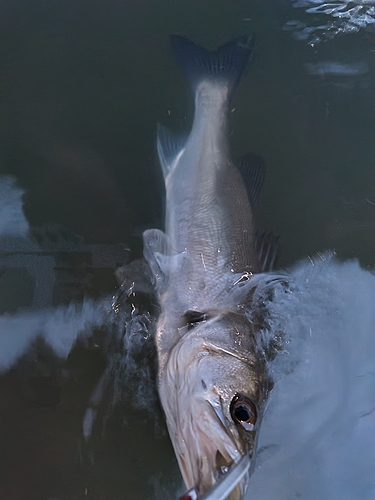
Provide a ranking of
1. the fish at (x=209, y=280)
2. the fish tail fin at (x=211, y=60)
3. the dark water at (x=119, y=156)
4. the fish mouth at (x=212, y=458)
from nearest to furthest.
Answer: the fish mouth at (x=212, y=458) → the fish at (x=209, y=280) → the dark water at (x=119, y=156) → the fish tail fin at (x=211, y=60)

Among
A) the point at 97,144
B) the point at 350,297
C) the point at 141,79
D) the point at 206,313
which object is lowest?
the point at 350,297

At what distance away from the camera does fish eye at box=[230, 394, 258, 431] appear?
1.38m

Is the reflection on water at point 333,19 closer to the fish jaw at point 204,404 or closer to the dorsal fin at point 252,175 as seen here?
the dorsal fin at point 252,175

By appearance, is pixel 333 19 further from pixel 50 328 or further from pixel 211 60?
pixel 50 328

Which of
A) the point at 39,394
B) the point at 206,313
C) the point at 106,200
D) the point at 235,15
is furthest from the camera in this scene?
the point at 235,15

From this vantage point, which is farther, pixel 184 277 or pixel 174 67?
pixel 174 67

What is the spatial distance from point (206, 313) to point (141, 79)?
1.38 m

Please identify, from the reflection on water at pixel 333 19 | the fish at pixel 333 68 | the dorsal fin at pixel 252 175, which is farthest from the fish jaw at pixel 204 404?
the reflection on water at pixel 333 19

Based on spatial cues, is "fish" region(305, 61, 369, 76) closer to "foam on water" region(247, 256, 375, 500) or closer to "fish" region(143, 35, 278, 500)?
"fish" region(143, 35, 278, 500)

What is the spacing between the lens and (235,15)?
7.50 ft

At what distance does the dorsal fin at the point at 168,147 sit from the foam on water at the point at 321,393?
86 cm

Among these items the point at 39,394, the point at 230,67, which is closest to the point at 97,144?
the point at 230,67

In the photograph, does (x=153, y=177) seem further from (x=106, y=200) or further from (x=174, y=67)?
(x=174, y=67)

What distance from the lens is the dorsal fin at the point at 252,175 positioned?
1967 mm
